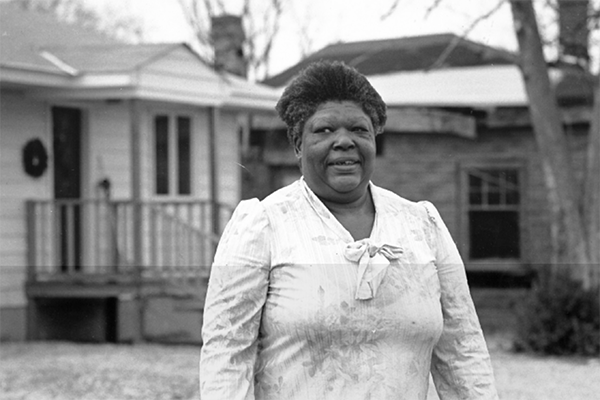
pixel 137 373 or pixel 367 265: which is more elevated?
pixel 367 265

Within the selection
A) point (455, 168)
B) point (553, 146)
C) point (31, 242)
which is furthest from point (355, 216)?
point (455, 168)

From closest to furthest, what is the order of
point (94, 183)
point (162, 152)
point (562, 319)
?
point (562, 319) < point (94, 183) < point (162, 152)

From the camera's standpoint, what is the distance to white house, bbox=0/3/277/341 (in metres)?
12.8

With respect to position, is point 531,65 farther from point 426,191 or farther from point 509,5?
point 426,191

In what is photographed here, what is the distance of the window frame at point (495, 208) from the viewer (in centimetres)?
1639

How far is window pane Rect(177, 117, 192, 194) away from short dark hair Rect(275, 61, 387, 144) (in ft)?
40.1

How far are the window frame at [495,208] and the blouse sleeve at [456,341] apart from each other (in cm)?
1361

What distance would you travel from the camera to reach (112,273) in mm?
13078

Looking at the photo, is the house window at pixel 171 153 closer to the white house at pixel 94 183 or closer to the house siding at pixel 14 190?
the white house at pixel 94 183

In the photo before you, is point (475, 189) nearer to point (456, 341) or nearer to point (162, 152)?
point (162, 152)

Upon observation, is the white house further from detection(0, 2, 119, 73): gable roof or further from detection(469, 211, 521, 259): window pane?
detection(469, 211, 521, 259): window pane

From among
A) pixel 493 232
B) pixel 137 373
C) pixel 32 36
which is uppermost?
pixel 32 36

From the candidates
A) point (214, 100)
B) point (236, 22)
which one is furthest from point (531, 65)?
point (236, 22)

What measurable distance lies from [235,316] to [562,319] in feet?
32.1
